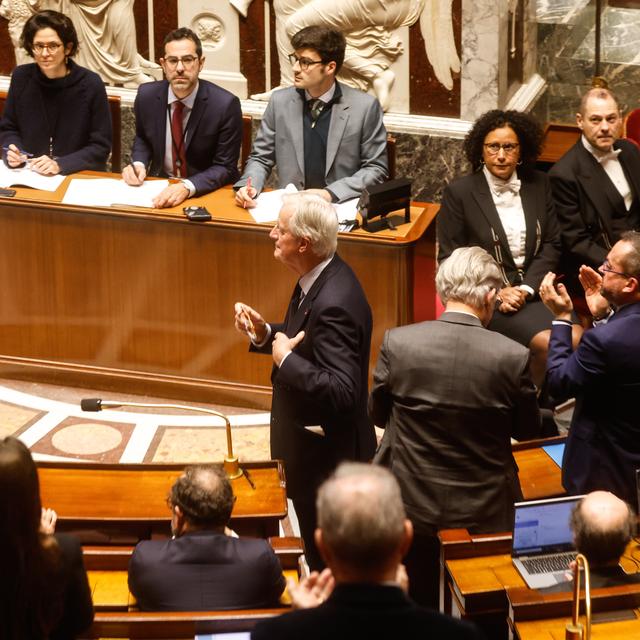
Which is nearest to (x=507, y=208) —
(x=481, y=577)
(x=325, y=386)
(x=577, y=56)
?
(x=325, y=386)

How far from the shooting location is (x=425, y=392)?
3.46m

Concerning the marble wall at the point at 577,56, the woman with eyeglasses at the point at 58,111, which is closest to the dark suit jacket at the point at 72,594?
the woman with eyeglasses at the point at 58,111

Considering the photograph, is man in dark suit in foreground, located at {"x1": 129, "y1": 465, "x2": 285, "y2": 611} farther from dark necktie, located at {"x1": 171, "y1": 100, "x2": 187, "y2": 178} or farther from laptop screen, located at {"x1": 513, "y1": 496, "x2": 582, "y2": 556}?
dark necktie, located at {"x1": 171, "y1": 100, "x2": 187, "y2": 178}

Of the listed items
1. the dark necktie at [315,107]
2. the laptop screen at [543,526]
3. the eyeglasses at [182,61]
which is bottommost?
the laptop screen at [543,526]

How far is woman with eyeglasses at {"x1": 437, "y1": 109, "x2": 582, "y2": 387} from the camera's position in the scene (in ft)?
17.8

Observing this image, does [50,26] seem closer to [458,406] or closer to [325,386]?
[325,386]

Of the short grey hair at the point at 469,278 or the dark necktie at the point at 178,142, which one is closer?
the short grey hair at the point at 469,278

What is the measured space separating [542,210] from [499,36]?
226 cm

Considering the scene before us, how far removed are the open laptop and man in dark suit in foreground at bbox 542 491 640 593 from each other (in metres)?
0.16

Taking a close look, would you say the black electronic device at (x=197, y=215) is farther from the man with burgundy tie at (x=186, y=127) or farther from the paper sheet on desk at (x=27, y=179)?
the paper sheet on desk at (x=27, y=179)

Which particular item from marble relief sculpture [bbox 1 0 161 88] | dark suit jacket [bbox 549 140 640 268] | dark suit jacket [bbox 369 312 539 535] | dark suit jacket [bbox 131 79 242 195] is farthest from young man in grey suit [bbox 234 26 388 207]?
marble relief sculpture [bbox 1 0 161 88]

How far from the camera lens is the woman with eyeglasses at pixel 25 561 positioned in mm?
2482

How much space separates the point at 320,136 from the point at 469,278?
8.42 ft

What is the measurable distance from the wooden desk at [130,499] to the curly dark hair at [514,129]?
224cm
